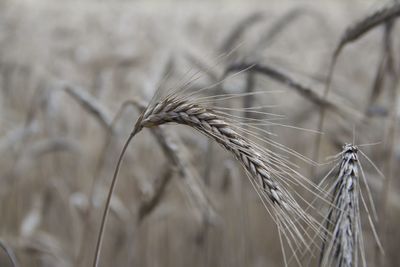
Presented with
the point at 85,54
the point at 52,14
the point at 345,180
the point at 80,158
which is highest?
the point at 52,14

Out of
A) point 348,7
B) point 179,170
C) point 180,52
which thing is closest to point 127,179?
point 180,52

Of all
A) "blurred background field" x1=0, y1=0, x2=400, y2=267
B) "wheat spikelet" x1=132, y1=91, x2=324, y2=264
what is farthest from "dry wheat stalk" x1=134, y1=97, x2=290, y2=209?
"blurred background field" x1=0, y1=0, x2=400, y2=267

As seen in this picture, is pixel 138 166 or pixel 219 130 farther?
pixel 138 166

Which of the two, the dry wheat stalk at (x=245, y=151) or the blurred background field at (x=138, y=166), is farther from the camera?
the blurred background field at (x=138, y=166)

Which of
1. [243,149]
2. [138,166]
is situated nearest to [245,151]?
[243,149]

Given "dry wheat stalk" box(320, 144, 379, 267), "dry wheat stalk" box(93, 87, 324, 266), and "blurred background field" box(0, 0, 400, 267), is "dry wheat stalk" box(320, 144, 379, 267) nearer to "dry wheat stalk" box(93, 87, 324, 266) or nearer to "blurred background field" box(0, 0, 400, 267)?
"dry wheat stalk" box(93, 87, 324, 266)

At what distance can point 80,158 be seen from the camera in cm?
333

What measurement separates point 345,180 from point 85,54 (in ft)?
14.3

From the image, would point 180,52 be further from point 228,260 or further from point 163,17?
point 163,17

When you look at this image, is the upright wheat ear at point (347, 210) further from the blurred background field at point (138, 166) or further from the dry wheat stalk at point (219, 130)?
the blurred background field at point (138, 166)

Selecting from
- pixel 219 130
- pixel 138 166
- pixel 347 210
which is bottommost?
pixel 347 210

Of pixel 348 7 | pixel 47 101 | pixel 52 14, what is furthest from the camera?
pixel 52 14

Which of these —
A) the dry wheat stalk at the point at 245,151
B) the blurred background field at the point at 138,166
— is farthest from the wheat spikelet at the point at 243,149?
the blurred background field at the point at 138,166

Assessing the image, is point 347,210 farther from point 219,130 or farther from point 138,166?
point 138,166
